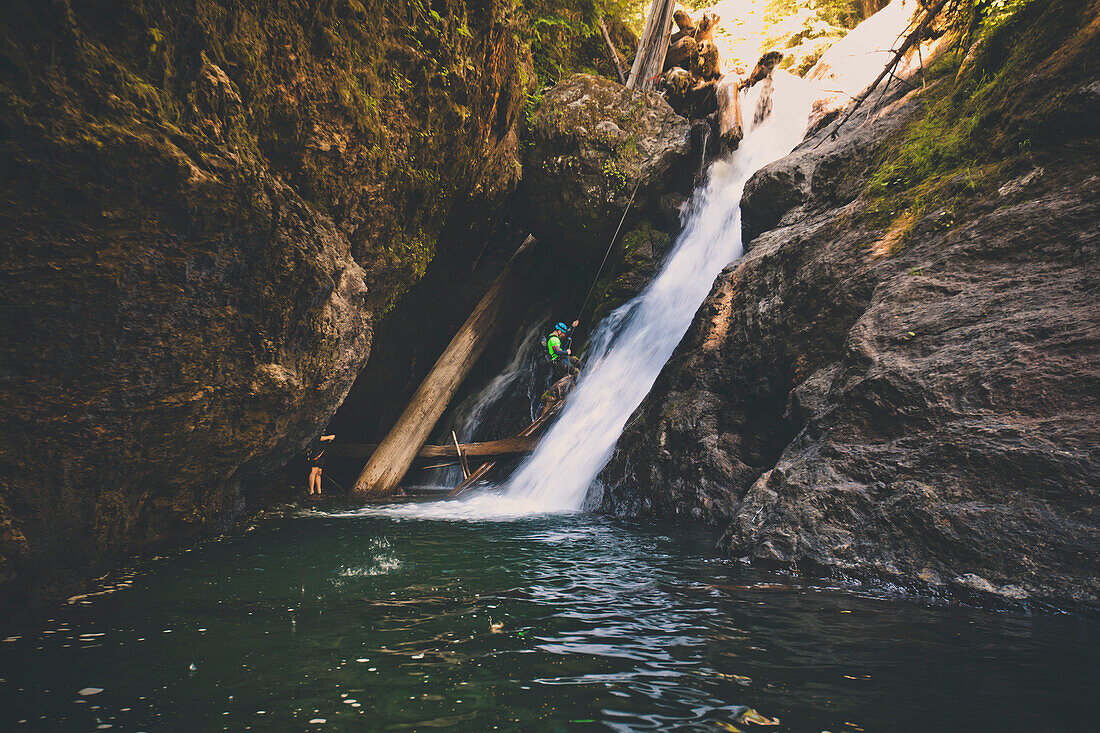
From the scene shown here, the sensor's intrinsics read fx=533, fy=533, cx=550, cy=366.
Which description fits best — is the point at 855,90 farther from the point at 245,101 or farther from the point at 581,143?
the point at 245,101

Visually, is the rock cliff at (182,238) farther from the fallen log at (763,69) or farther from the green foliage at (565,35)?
the fallen log at (763,69)

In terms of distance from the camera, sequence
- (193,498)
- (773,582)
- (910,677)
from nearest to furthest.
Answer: (910,677) → (773,582) → (193,498)

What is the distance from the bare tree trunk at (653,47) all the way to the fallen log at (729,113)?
1.74m

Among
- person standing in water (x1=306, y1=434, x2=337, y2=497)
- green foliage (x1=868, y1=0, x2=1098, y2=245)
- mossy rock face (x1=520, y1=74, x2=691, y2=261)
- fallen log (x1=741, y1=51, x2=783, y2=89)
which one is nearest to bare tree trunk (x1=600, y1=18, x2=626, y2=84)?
mossy rock face (x1=520, y1=74, x2=691, y2=261)

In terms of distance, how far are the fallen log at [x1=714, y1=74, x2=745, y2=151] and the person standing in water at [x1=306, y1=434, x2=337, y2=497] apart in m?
11.4

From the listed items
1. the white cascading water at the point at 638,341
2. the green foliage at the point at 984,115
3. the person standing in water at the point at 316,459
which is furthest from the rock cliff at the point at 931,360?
the person standing in water at the point at 316,459

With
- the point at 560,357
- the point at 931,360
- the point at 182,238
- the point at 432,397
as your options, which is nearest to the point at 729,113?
the point at 560,357

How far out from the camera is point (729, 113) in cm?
1341

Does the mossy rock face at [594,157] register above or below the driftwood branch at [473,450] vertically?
above

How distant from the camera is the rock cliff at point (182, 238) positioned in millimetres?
2912

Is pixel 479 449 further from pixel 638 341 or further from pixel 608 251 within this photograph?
pixel 608 251

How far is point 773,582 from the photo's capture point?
12.1 feet

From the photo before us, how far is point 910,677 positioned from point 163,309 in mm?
4823

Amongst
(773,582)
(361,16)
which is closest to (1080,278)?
(773,582)
